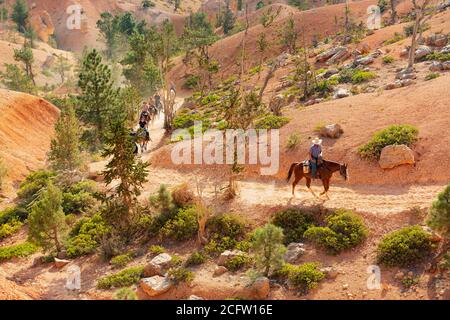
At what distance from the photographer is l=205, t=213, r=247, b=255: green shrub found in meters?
19.0

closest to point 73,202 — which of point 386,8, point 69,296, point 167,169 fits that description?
point 167,169

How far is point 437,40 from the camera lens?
38.6 meters

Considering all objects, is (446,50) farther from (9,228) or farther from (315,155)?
(9,228)

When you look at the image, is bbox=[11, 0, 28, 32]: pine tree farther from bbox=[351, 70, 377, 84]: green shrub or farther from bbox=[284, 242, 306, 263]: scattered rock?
bbox=[284, 242, 306, 263]: scattered rock

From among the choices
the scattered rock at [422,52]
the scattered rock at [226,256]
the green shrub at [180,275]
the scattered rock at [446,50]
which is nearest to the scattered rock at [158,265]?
the green shrub at [180,275]

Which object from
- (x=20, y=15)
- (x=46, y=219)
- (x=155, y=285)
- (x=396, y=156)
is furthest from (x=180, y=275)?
(x=20, y=15)

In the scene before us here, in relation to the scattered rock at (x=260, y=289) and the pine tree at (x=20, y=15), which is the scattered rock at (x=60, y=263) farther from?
the pine tree at (x=20, y=15)

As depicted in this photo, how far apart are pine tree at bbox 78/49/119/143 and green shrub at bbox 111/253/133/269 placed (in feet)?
61.3

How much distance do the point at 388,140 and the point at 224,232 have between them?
30.3ft

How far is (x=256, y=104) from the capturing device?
1071 inches

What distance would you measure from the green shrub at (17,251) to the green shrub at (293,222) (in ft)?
38.6

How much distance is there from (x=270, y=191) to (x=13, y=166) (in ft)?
68.3

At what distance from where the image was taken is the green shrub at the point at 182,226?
2033 cm
